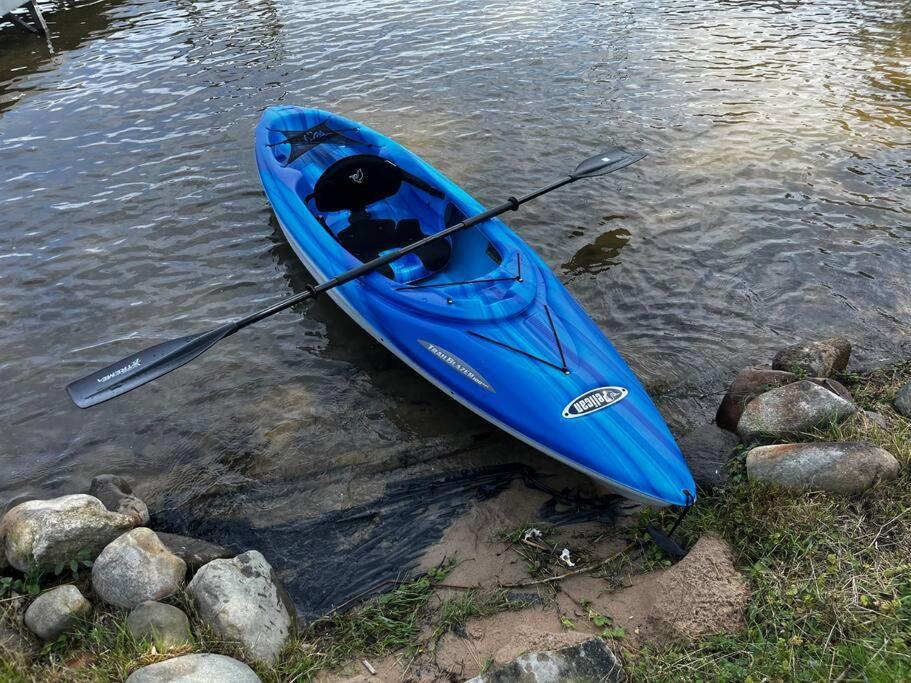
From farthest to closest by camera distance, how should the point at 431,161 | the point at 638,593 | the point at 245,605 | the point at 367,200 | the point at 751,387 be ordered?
the point at 431,161 < the point at 367,200 < the point at 751,387 < the point at 638,593 < the point at 245,605

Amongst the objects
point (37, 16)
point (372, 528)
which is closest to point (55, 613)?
point (372, 528)

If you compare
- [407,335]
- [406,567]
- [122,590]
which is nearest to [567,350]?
[407,335]

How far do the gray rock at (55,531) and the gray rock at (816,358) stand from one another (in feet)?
14.0

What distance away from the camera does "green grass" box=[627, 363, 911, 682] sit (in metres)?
2.72

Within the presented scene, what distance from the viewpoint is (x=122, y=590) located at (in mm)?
3318

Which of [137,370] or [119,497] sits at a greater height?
[137,370]

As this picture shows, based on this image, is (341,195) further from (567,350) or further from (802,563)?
(802,563)

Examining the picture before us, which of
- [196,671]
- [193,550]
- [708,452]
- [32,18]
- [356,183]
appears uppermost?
[32,18]

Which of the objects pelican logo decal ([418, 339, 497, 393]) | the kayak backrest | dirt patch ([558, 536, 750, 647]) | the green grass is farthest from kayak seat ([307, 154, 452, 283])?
the green grass

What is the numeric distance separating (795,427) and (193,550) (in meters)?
3.48

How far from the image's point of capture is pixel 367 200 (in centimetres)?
635

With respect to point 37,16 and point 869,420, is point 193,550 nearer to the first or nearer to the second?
point 869,420

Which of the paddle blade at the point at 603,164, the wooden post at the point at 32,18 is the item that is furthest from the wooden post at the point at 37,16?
the paddle blade at the point at 603,164

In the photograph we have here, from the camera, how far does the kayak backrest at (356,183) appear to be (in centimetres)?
610
